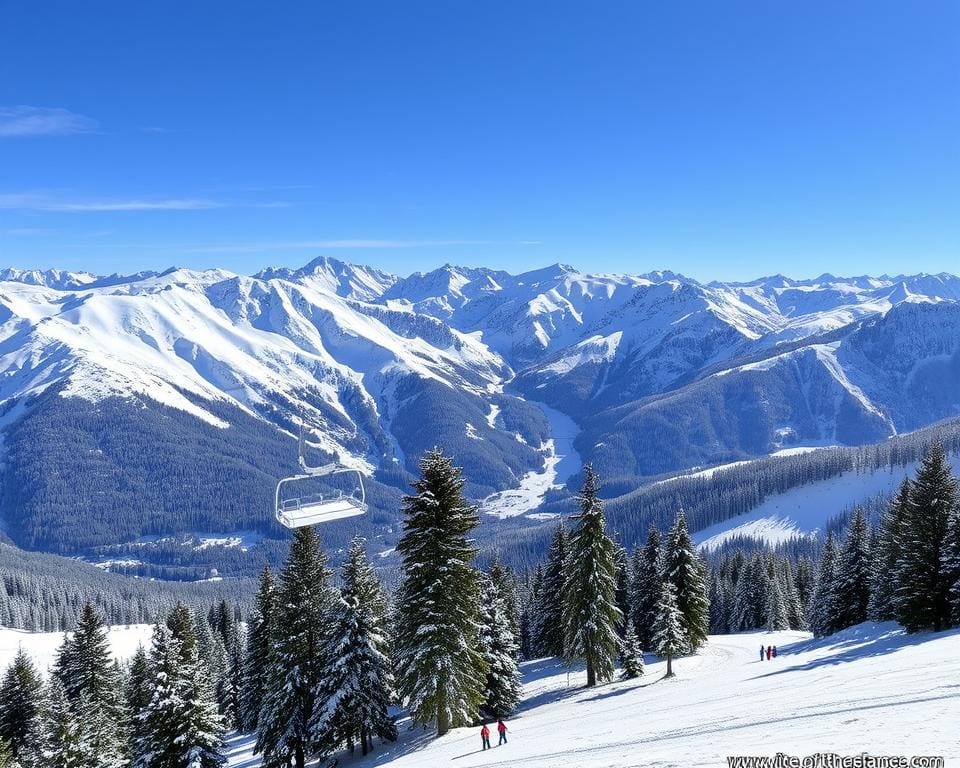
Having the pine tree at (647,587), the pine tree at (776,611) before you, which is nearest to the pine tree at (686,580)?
the pine tree at (647,587)

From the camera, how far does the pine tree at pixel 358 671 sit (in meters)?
37.0

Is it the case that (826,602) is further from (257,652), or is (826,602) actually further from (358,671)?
(257,652)

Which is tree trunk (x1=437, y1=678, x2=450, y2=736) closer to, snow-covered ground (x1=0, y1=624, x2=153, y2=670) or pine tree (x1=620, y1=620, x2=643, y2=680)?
pine tree (x1=620, y1=620, x2=643, y2=680)

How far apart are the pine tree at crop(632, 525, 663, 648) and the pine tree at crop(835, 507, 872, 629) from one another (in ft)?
57.9

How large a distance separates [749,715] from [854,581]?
46.7 m

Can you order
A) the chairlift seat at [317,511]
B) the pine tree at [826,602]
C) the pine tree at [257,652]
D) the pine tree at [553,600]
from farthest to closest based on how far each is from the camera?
the pine tree at [553,600], the pine tree at [826,602], the pine tree at [257,652], the chairlift seat at [317,511]

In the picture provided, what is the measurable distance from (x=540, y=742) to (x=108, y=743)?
29296 mm

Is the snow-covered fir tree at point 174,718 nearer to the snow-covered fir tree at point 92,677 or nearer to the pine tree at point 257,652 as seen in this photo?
the pine tree at point 257,652

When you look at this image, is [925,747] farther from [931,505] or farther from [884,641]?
[931,505]

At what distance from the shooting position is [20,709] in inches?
2117

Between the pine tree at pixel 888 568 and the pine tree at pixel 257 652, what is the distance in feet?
156

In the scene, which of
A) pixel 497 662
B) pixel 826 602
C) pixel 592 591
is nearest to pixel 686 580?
pixel 592 591

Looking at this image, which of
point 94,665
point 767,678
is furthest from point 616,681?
point 94,665

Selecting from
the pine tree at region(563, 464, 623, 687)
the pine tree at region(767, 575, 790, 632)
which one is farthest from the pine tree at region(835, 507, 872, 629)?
the pine tree at region(563, 464, 623, 687)
